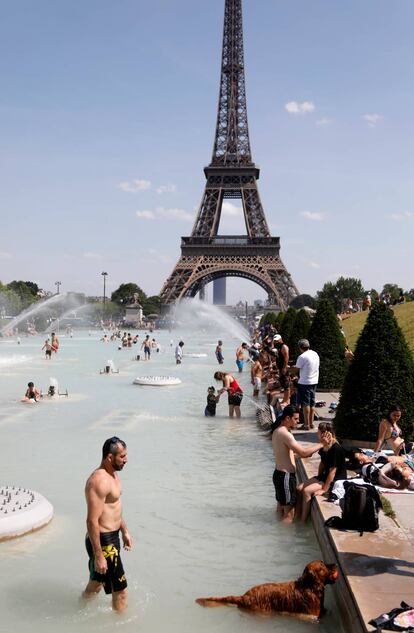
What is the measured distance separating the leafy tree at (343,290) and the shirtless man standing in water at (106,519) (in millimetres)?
103632

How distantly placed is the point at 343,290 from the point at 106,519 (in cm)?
11017

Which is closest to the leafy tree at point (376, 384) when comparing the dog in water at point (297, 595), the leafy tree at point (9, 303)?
the dog in water at point (297, 595)

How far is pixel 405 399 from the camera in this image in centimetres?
1120

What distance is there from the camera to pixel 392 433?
10273 millimetres

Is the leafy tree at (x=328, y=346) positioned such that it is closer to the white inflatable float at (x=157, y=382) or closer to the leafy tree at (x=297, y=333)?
the leafy tree at (x=297, y=333)

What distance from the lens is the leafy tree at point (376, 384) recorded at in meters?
11.1

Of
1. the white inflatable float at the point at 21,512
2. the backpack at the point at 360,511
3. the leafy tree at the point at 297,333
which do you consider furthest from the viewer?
the leafy tree at the point at 297,333

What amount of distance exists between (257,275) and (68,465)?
277 ft

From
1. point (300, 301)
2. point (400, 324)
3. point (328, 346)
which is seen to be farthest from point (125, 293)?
point (328, 346)

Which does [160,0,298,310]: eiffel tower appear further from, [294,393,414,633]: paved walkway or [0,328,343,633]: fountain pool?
[294,393,414,633]: paved walkway

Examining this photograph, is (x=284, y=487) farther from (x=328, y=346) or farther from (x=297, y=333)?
(x=297, y=333)

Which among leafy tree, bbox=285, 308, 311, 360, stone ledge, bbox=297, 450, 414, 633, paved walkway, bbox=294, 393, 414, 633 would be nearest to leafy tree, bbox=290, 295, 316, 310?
leafy tree, bbox=285, 308, 311, 360

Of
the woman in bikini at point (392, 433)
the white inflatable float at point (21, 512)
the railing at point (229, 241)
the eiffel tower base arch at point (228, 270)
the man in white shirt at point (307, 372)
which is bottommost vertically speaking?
the white inflatable float at point (21, 512)

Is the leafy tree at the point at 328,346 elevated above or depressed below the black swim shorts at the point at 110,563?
above
